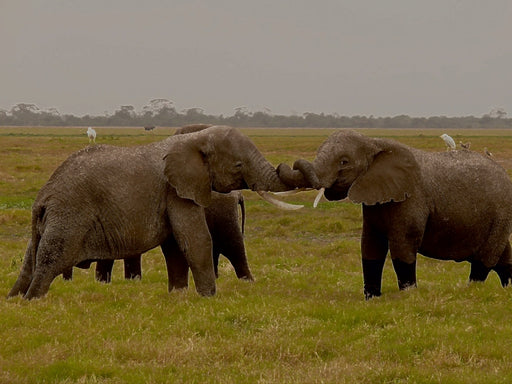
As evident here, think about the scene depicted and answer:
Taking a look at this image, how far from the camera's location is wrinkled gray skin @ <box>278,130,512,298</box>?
37.4 ft

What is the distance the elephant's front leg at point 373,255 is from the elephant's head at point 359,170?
3.03 feet

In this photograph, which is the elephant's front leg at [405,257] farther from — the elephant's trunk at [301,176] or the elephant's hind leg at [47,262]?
the elephant's hind leg at [47,262]

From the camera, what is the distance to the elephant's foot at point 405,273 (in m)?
11.8

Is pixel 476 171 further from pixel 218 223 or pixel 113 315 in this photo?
pixel 113 315

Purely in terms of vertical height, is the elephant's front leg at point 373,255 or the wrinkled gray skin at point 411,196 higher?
the wrinkled gray skin at point 411,196

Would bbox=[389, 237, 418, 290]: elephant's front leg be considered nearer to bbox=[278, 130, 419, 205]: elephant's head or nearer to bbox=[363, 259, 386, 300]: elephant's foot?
bbox=[363, 259, 386, 300]: elephant's foot

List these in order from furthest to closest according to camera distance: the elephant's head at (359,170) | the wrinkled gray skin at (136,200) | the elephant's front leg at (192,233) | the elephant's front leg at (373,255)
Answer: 1. the elephant's front leg at (373,255)
2. the elephant's front leg at (192,233)
3. the elephant's head at (359,170)
4. the wrinkled gray skin at (136,200)

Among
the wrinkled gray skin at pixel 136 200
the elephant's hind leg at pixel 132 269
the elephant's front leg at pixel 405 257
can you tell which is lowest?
the elephant's hind leg at pixel 132 269

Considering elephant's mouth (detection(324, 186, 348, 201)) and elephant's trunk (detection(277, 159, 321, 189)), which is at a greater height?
elephant's trunk (detection(277, 159, 321, 189))

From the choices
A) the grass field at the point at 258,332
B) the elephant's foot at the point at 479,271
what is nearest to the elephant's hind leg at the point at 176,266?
the grass field at the point at 258,332

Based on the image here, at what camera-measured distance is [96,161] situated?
446 inches

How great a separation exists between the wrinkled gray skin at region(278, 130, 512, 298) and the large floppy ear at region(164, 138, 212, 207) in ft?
4.33

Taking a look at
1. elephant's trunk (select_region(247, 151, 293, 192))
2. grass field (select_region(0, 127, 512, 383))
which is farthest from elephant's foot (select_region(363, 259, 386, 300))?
elephant's trunk (select_region(247, 151, 293, 192))

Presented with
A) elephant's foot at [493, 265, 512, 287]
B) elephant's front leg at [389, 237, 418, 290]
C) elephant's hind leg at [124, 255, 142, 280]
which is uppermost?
elephant's front leg at [389, 237, 418, 290]
